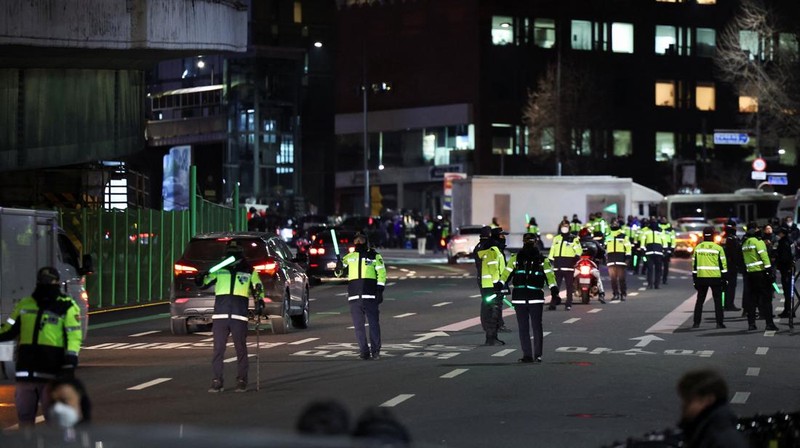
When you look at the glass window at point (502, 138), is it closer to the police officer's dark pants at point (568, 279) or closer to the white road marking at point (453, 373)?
the police officer's dark pants at point (568, 279)

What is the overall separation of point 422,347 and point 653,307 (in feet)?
35.0

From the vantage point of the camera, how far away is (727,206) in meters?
78.0

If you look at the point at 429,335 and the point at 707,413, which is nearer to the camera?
the point at 707,413

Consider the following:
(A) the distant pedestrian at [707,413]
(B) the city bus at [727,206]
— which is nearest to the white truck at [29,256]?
(A) the distant pedestrian at [707,413]

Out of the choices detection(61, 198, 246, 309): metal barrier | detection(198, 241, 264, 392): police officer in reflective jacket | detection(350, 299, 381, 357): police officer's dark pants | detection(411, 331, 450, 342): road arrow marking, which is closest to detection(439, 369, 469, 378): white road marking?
detection(350, 299, 381, 357): police officer's dark pants

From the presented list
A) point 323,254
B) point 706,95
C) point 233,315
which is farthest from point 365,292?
point 706,95

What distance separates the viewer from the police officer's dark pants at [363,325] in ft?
71.3

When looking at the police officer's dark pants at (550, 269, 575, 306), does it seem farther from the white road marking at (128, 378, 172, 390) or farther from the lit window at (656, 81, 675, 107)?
the lit window at (656, 81, 675, 107)

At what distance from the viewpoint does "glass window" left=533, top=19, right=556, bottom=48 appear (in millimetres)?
99250

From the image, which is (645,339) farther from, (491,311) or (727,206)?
(727,206)

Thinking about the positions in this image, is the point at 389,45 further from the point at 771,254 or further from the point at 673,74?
the point at 771,254

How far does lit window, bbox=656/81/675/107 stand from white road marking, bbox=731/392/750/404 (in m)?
86.9

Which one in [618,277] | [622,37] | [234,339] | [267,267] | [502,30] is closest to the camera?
[234,339]

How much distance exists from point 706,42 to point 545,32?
42.0 ft
